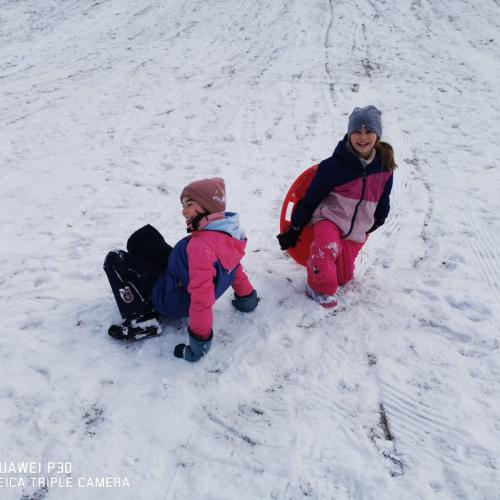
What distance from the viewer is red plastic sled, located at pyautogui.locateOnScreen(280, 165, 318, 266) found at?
11.8ft

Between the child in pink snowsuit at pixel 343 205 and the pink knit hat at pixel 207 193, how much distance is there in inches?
35.1

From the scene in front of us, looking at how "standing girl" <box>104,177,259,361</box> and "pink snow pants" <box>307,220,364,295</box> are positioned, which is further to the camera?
"pink snow pants" <box>307,220,364,295</box>

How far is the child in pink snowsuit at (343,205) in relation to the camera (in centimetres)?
317

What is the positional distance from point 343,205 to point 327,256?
0.43 metres

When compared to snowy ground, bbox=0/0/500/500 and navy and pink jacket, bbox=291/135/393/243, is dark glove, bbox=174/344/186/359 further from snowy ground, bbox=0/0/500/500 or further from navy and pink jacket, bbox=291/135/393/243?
navy and pink jacket, bbox=291/135/393/243

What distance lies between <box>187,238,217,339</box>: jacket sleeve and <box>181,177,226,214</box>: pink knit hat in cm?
23

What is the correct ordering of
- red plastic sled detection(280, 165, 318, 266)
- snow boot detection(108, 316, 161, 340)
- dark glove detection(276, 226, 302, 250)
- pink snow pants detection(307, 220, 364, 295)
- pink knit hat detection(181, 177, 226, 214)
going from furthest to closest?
red plastic sled detection(280, 165, 318, 266) → dark glove detection(276, 226, 302, 250) → pink snow pants detection(307, 220, 364, 295) → snow boot detection(108, 316, 161, 340) → pink knit hat detection(181, 177, 226, 214)

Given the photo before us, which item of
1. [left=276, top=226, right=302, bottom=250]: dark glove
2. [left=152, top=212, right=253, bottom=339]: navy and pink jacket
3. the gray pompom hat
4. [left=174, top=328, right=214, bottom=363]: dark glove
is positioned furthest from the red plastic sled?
[left=174, top=328, right=214, bottom=363]: dark glove

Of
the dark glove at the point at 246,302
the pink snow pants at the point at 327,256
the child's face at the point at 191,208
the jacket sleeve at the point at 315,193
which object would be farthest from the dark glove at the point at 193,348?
the jacket sleeve at the point at 315,193

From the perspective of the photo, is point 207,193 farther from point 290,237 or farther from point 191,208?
point 290,237

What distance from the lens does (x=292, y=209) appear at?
3.67m

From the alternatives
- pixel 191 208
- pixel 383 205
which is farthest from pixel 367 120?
pixel 191 208

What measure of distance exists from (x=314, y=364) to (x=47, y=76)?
8.05 m

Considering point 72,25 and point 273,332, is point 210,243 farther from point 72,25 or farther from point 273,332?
point 72,25
